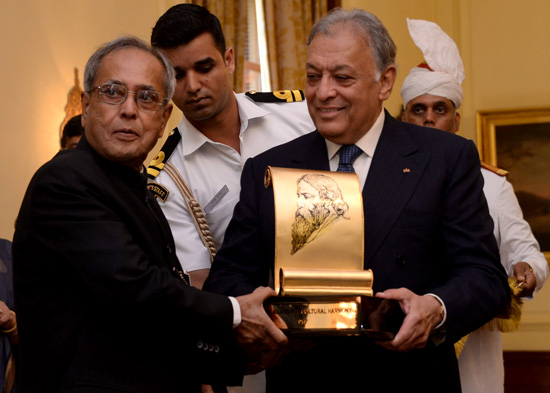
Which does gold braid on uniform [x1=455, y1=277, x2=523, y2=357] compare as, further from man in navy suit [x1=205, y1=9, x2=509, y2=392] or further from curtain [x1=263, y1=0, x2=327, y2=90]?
curtain [x1=263, y1=0, x2=327, y2=90]

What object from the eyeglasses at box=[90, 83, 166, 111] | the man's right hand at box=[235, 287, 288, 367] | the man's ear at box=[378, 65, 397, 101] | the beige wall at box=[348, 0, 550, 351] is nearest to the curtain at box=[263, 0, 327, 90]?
the beige wall at box=[348, 0, 550, 351]

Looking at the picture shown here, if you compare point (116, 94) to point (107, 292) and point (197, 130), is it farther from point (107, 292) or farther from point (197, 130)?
point (197, 130)

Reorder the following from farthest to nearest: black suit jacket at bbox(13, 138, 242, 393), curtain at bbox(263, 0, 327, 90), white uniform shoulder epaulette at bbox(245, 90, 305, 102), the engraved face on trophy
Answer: curtain at bbox(263, 0, 327, 90) < white uniform shoulder epaulette at bbox(245, 90, 305, 102) < the engraved face on trophy < black suit jacket at bbox(13, 138, 242, 393)

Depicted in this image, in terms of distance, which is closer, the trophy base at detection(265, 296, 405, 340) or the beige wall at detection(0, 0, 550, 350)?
the trophy base at detection(265, 296, 405, 340)

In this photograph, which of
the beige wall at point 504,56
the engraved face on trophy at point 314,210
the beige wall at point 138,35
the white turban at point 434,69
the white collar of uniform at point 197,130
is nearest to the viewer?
the engraved face on trophy at point 314,210

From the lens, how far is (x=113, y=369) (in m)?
2.15

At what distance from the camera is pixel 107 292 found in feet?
7.01

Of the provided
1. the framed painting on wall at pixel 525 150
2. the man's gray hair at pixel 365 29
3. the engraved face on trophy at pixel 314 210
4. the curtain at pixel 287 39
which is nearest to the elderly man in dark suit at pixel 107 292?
the engraved face on trophy at pixel 314 210

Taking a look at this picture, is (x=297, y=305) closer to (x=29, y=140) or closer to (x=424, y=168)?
(x=424, y=168)

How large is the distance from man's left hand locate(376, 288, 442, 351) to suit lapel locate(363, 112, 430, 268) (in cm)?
25

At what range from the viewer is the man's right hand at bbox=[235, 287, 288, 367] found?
2.33 m

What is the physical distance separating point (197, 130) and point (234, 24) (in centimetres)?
345

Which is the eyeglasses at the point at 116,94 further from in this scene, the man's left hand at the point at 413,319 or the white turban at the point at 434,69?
the white turban at the point at 434,69

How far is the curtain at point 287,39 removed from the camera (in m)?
6.72
